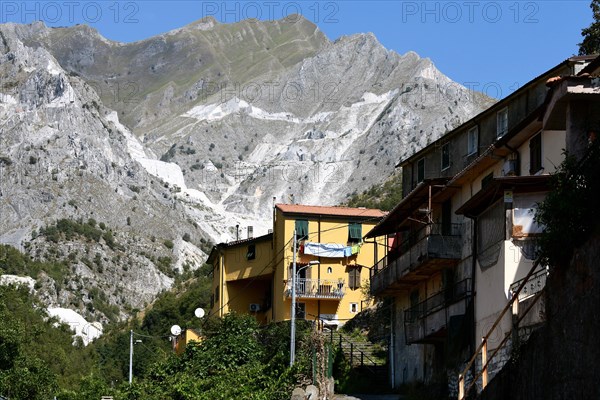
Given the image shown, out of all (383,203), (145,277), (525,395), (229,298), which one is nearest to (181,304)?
(383,203)

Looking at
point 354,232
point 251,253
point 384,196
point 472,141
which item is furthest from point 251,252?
point 384,196

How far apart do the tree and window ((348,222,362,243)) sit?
760 inches

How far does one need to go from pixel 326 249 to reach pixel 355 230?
2.34 m

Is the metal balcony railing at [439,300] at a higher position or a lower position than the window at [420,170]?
lower

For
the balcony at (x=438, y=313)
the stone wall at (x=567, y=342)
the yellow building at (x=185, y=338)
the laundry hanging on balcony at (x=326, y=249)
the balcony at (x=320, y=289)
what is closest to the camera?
the stone wall at (x=567, y=342)

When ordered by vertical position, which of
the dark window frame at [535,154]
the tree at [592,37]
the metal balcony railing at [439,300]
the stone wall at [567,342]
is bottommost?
the stone wall at [567,342]

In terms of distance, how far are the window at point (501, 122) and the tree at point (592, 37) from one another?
9248mm

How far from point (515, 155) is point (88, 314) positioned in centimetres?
13942

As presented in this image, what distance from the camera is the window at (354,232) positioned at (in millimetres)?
69500

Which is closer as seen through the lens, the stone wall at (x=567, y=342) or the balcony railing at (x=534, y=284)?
the stone wall at (x=567, y=342)

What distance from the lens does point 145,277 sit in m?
194

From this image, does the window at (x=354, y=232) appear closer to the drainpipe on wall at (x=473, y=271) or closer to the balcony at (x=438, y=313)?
the balcony at (x=438, y=313)

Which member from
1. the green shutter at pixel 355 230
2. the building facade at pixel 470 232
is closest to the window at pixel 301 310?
the green shutter at pixel 355 230

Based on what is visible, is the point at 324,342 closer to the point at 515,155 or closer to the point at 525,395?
the point at 515,155
